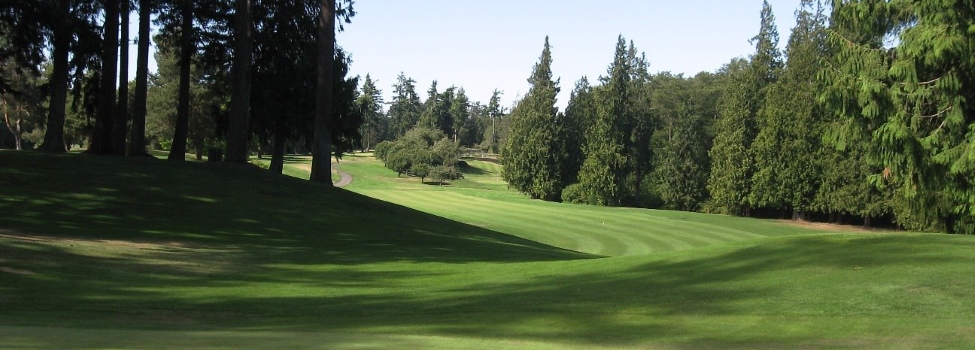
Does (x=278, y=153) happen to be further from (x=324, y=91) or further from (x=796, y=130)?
(x=796, y=130)

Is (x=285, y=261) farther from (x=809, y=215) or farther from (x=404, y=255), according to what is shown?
(x=809, y=215)

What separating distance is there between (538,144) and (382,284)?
6729cm

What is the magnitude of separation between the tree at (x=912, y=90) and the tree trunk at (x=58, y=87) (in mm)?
23722

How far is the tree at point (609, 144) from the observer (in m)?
77.4

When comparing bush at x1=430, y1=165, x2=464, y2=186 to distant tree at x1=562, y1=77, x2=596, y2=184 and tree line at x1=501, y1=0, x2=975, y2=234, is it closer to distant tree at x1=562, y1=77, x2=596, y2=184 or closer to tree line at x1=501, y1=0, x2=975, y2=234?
tree line at x1=501, y1=0, x2=975, y2=234

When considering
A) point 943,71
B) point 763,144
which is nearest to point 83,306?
point 943,71

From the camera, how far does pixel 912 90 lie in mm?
21891

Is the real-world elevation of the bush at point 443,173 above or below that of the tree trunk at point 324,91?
below

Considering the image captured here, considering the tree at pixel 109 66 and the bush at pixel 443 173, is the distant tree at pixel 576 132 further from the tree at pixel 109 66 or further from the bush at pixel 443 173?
the tree at pixel 109 66

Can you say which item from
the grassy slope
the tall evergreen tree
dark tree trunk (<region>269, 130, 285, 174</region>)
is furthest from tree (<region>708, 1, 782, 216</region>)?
the tall evergreen tree

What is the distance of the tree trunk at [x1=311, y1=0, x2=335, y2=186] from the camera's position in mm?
32344

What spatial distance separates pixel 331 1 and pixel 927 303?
26461 mm

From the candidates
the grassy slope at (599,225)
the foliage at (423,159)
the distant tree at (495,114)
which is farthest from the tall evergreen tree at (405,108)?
the grassy slope at (599,225)

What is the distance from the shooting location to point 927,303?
10.2 meters
